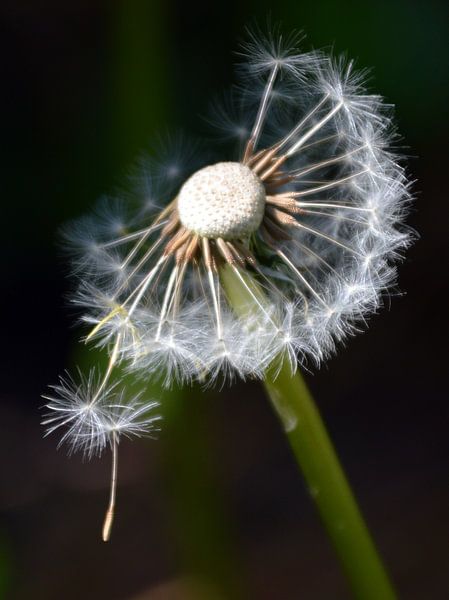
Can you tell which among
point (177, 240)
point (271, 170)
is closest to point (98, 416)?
point (177, 240)

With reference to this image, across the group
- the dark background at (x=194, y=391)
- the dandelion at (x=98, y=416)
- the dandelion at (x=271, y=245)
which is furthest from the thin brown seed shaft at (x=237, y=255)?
the dark background at (x=194, y=391)

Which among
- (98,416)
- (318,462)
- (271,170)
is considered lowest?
(318,462)

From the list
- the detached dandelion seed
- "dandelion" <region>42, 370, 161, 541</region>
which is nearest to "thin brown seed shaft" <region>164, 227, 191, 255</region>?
the detached dandelion seed

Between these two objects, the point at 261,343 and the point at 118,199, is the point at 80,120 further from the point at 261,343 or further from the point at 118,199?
the point at 261,343

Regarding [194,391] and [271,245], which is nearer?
[271,245]

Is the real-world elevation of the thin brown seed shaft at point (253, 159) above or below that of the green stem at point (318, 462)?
above

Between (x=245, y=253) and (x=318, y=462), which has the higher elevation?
(x=245, y=253)

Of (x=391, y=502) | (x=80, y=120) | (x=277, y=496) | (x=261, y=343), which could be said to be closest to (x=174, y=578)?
(x=277, y=496)

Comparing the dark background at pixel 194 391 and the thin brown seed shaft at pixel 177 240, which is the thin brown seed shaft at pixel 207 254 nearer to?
the thin brown seed shaft at pixel 177 240

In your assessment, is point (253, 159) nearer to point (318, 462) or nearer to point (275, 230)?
point (275, 230)
